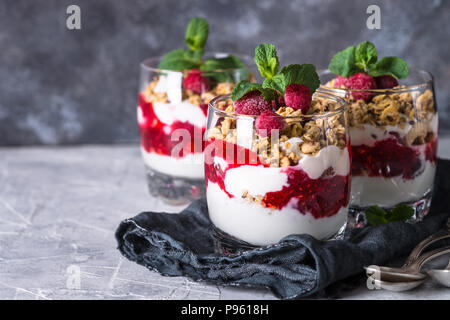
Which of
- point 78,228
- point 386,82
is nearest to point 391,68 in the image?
point 386,82

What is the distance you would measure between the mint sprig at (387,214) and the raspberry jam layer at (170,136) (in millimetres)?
480

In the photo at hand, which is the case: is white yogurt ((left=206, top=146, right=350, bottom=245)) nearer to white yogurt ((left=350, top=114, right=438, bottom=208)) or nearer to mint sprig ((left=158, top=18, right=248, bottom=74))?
white yogurt ((left=350, top=114, right=438, bottom=208))

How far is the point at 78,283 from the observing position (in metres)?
1.34

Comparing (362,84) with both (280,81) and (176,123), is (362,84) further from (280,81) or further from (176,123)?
(176,123)

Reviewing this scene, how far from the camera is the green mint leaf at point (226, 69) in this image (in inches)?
68.3

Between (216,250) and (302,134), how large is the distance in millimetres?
355

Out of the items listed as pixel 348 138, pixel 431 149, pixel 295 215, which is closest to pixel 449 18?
pixel 431 149

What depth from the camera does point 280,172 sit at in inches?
49.9

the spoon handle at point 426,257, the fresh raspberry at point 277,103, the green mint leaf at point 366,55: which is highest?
the green mint leaf at point 366,55

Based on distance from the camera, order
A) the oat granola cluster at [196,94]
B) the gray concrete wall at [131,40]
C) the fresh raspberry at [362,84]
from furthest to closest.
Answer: the gray concrete wall at [131,40] < the oat granola cluster at [196,94] < the fresh raspberry at [362,84]

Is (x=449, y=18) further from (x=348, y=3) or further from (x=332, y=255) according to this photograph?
(x=332, y=255)

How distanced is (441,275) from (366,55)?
21.4 inches

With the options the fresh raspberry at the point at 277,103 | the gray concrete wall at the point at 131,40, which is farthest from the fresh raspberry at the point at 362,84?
the gray concrete wall at the point at 131,40

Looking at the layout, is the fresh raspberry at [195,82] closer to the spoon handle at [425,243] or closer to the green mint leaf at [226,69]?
the green mint leaf at [226,69]
